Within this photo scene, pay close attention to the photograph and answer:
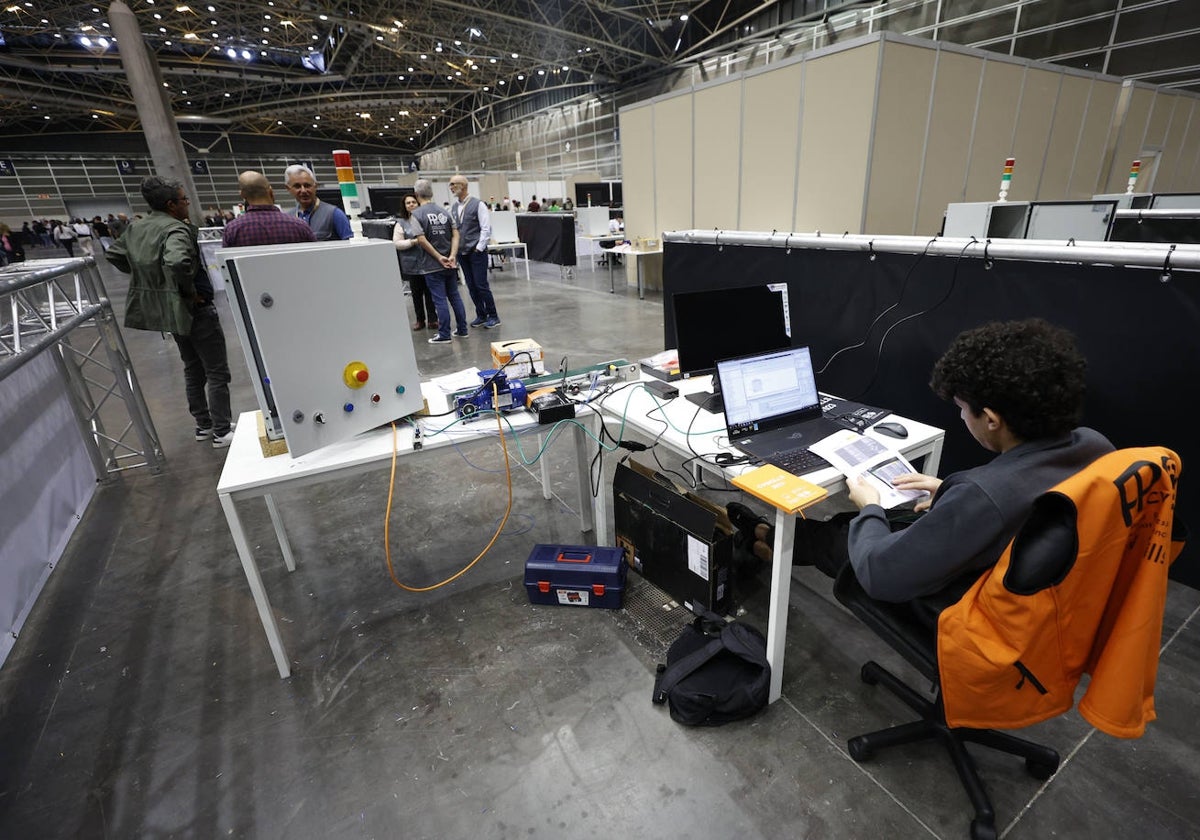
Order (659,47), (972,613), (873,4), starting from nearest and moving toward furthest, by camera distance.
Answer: (972,613), (873,4), (659,47)

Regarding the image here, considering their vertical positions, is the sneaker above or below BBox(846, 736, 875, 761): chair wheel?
above

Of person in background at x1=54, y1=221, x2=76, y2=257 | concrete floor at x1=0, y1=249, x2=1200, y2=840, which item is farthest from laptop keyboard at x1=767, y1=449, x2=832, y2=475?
person in background at x1=54, y1=221, x2=76, y2=257

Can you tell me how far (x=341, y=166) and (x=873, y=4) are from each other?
1112 cm

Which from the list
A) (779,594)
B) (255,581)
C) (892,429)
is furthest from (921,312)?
(255,581)

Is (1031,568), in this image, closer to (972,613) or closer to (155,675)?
(972,613)

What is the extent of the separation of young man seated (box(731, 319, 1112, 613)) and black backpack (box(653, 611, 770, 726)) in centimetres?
55

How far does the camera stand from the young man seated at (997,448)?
0.94 meters

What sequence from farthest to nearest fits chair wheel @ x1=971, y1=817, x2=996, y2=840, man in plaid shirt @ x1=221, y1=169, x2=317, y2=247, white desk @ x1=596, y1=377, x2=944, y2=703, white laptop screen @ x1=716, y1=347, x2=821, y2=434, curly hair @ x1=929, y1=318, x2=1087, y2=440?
man in plaid shirt @ x1=221, y1=169, x2=317, y2=247 < white laptop screen @ x1=716, y1=347, x2=821, y2=434 < white desk @ x1=596, y1=377, x2=944, y2=703 < chair wheel @ x1=971, y1=817, x2=996, y2=840 < curly hair @ x1=929, y1=318, x2=1087, y2=440

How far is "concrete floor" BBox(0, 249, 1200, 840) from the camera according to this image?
130 cm

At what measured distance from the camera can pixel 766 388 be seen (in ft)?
5.65

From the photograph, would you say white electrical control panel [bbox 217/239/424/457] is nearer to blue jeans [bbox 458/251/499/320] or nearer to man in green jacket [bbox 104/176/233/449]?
man in green jacket [bbox 104/176/233/449]

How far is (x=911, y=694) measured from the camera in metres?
1.48

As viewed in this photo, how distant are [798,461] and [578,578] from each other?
89cm

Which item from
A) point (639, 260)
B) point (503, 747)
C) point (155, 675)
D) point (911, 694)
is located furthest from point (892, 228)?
point (155, 675)
